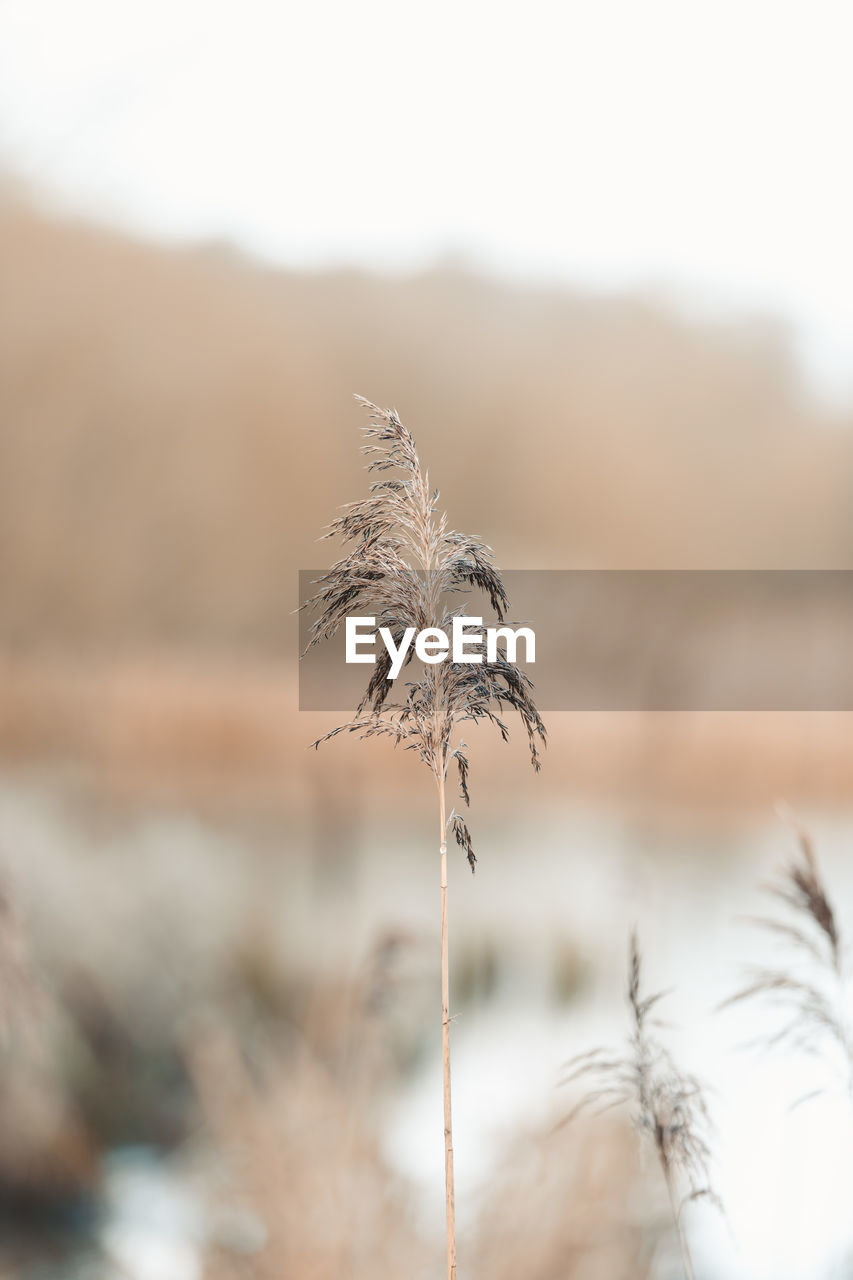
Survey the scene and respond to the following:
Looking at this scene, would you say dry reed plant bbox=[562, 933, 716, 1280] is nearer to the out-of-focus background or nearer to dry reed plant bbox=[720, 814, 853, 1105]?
the out-of-focus background

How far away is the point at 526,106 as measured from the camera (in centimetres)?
209

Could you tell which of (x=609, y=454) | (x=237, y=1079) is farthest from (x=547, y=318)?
(x=237, y=1079)

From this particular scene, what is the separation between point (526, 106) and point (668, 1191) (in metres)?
2.93

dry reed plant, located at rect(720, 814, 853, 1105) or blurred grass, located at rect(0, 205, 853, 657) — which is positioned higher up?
blurred grass, located at rect(0, 205, 853, 657)

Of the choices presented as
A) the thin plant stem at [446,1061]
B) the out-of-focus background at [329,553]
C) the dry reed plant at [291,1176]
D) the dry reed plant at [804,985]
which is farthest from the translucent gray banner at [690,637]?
the dry reed plant at [291,1176]

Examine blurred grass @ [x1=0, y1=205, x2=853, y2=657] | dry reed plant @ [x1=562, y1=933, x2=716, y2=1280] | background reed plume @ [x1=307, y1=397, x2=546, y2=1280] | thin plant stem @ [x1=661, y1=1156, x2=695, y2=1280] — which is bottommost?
thin plant stem @ [x1=661, y1=1156, x2=695, y2=1280]

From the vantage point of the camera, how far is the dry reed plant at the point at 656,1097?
2.07 metres

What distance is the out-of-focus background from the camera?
208 cm

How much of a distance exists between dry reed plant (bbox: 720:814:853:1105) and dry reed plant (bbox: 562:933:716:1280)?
0.22m

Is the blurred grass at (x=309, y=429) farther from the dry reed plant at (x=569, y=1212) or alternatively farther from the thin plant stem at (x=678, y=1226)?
the thin plant stem at (x=678, y=1226)

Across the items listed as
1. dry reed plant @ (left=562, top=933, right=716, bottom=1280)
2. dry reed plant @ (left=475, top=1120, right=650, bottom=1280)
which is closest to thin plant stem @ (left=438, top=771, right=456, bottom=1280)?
dry reed plant @ (left=475, top=1120, right=650, bottom=1280)

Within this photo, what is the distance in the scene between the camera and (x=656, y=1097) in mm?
2082

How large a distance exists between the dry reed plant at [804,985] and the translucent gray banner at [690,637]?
45 cm

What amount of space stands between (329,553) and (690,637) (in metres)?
1.03
